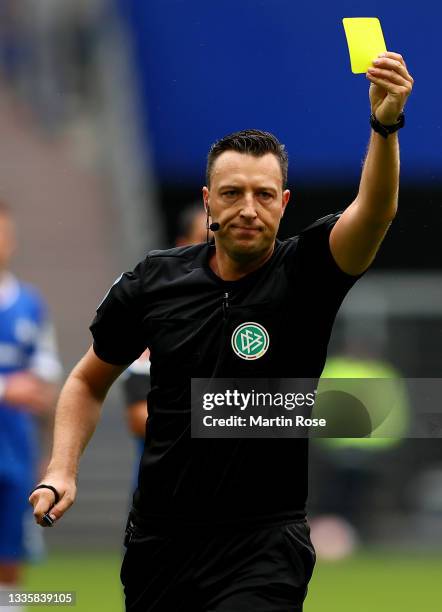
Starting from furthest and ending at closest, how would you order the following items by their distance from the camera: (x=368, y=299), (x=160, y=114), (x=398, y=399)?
(x=160, y=114), (x=368, y=299), (x=398, y=399)

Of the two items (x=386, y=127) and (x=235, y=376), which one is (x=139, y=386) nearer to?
(x=235, y=376)

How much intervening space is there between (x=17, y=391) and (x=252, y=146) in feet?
13.4

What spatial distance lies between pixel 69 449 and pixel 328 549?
7813 millimetres

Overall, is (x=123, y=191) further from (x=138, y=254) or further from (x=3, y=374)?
(x=3, y=374)

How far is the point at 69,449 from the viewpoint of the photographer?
454 cm

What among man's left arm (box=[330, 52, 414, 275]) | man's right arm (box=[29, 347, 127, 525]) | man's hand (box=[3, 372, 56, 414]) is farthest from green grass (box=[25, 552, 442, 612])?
man's left arm (box=[330, 52, 414, 275])

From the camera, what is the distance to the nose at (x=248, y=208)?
415 cm

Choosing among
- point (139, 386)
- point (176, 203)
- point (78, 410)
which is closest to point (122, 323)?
point (78, 410)

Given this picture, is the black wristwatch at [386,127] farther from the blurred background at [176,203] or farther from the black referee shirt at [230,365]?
the blurred background at [176,203]

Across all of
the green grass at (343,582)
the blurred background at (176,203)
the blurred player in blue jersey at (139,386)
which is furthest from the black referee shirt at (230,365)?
the green grass at (343,582)

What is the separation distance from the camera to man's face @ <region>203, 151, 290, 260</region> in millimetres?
4180

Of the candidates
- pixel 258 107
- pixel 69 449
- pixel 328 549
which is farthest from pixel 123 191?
pixel 69 449

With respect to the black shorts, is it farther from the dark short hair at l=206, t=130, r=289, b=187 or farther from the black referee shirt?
the dark short hair at l=206, t=130, r=289, b=187

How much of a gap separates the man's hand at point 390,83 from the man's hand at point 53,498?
1.48m
